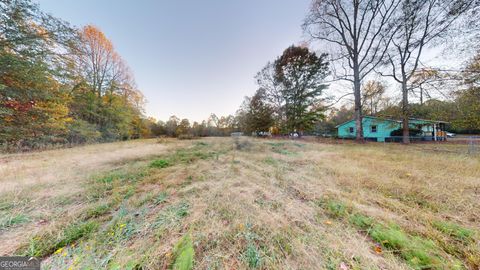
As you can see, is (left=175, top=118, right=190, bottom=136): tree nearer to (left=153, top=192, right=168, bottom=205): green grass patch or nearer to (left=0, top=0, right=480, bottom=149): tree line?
(left=0, top=0, right=480, bottom=149): tree line

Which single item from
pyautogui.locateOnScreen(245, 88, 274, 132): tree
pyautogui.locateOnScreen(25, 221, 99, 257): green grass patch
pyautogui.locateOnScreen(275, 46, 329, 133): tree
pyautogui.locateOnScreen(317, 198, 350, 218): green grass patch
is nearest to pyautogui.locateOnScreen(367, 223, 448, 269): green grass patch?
pyautogui.locateOnScreen(317, 198, 350, 218): green grass patch

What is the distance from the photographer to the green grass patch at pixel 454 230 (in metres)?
1.49

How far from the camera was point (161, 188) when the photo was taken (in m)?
2.84

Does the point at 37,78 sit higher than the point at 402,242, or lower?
higher

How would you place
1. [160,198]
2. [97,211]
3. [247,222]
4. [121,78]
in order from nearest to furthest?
[247,222] → [97,211] → [160,198] → [121,78]

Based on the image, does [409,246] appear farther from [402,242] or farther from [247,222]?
[247,222]

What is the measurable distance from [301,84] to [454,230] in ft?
54.3

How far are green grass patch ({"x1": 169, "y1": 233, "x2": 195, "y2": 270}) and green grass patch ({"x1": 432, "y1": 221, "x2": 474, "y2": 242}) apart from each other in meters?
2.61

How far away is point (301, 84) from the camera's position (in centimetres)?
1609

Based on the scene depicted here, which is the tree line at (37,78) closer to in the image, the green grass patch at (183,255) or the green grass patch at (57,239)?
the green grass patch at (57,239)

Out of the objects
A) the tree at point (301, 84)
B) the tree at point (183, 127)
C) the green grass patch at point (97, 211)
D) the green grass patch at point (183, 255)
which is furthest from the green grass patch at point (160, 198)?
the tree at point (183, 127)

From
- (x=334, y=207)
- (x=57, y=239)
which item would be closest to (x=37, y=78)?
(x=57, y=239)

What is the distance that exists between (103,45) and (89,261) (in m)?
19.4

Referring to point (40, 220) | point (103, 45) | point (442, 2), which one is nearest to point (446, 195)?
point (40, 220)
